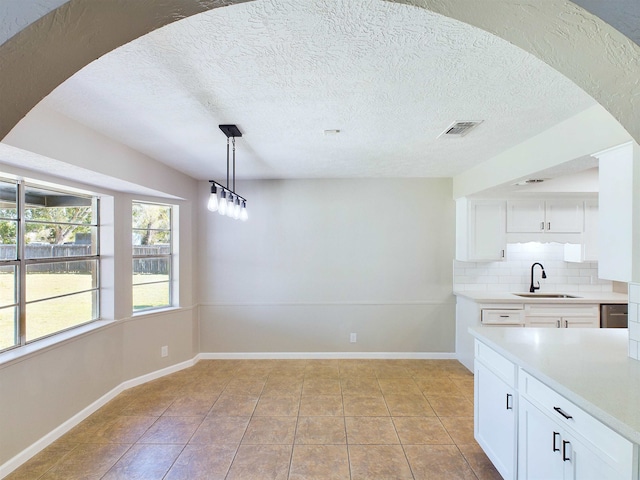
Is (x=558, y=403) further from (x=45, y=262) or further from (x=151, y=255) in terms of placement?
(x=151, y=255)

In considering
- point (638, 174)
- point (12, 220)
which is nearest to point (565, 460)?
point (638, 174)

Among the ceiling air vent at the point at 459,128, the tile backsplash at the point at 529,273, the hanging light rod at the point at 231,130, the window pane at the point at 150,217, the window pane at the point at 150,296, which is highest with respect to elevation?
the ceiling air vent at the point at 459,128

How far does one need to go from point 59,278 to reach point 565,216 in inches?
218

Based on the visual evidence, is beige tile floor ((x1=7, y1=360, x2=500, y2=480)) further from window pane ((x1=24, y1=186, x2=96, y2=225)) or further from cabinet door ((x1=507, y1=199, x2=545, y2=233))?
cabinet door ((x1=507, y1=199, x2=545, y2=233))

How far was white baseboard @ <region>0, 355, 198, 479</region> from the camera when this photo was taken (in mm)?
2135

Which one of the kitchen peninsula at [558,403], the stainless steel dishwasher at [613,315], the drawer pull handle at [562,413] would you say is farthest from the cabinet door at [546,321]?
the drawer pull handle at [562,413]

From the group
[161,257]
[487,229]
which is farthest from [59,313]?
[487,229]

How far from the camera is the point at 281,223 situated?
13.8 feet

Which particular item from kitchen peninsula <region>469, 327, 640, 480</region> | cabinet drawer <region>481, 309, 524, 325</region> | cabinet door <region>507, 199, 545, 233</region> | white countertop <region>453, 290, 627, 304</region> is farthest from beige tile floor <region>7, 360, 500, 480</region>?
cabinet door <region>507, 199, 545, 233</region>

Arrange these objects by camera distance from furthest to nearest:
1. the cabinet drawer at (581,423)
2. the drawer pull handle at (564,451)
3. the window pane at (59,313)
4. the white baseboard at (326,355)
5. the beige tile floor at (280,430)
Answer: the white baseboard at (326,355), the window pane at (59,313), the beige tile floor at (280,430), the drawer pull handle at (564,451), the cabinet drawer at (581,423)

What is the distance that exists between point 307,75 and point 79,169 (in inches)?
75.0

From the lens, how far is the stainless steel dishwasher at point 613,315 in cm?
349

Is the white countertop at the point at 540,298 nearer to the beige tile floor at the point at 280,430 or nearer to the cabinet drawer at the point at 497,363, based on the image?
the beige tile floor at the point at 280,430

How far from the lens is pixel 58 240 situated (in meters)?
2.77
